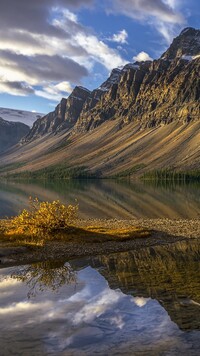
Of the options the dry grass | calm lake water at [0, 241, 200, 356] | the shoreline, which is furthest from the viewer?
the dry grass

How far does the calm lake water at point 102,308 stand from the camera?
17578mm

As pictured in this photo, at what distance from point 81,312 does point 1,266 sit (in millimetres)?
14473

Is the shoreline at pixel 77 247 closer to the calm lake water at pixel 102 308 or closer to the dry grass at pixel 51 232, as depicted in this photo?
the dry grass at pixel 51 232

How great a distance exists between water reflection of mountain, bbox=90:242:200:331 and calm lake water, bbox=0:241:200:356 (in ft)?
0.17

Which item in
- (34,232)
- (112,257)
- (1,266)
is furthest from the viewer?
(34,232)

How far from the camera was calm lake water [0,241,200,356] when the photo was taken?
17.6m

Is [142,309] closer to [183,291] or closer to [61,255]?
[183,291]

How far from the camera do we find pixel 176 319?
2045cm

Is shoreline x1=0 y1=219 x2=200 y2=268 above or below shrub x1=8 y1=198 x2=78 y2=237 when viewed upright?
below

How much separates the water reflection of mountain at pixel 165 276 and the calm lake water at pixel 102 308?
0.05 metres

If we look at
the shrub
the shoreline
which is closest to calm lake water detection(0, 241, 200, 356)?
the shoreline

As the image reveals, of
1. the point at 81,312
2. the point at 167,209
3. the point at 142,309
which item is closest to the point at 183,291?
the point at 142,309

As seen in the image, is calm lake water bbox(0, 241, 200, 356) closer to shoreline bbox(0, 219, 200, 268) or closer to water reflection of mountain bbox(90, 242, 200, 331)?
water reflection of mountain bbox(90, 242, 200, 331)

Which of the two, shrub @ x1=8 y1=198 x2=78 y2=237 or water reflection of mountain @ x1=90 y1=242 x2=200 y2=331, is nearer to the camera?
water reflection of mountain @ x1=90 y1=242 x2=200 y2=331
